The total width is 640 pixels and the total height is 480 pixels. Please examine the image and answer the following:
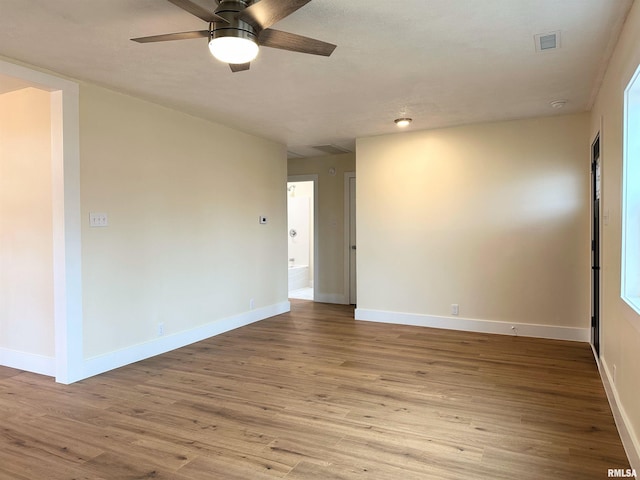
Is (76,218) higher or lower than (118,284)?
higher

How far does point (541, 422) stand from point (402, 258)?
2.95 m

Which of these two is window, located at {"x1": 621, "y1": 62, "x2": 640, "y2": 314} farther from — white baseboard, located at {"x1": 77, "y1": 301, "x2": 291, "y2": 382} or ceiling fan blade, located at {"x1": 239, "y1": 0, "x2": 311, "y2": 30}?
white baseboard, located at {"x1": 77, "y1": 301, "x2": 291, "y2": 382}

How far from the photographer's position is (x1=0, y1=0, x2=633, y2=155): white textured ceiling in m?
2.34

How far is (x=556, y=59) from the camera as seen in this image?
3.01m

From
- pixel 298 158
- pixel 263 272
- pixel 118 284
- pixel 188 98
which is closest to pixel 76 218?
pixel 118 284

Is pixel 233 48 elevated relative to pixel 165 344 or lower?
elevated

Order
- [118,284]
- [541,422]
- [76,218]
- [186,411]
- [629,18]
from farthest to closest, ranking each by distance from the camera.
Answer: [118,284] → [76,218] → [186,411] → [541,422] → [629,18]

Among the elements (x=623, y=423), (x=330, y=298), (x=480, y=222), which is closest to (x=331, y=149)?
(x=330, y=298)

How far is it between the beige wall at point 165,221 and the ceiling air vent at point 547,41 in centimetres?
338

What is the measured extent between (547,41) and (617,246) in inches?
54.7

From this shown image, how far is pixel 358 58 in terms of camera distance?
298 centimetres

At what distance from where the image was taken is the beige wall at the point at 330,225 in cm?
704

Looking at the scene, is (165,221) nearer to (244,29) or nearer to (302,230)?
(244,29)

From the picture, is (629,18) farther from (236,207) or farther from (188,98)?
(236,207)
